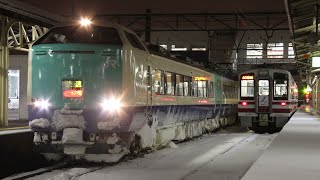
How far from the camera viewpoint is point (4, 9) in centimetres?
1750

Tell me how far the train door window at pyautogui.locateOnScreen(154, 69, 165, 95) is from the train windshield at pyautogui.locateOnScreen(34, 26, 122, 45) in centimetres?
235

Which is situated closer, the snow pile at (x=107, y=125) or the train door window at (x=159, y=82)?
the snow pile at (x=107, y=125)

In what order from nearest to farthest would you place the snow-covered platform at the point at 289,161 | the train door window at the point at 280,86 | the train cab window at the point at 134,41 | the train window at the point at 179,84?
1. the snow-covered platform at the point at 289,161
2. the train cab window at the point at 134,41
3. the train window at the point at 179,84
4. the train door window at the point at 280,86

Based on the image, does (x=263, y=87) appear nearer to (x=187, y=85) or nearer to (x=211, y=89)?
(x=211, y=89)

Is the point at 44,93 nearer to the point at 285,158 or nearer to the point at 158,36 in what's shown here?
the point at 285,158

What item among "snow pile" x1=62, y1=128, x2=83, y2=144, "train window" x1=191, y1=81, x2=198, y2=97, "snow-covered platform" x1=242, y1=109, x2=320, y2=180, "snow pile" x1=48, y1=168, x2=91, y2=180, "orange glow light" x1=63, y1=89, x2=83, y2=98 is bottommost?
"snow pile" x1=48, y1=168, x2=91, y2=180

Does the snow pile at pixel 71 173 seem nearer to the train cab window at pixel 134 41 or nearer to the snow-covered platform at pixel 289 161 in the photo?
the train cab window at pixel 134 41

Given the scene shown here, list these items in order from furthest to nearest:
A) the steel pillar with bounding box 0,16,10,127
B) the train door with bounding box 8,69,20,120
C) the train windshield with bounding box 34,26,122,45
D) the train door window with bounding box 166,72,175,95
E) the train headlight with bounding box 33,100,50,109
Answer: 1. the train door with bounding box 8,69,20,120
2. the steel pillar with bounding box 0,16,10,127
3. the train door window with bounding box 166,72,175,95
4. the train windshield with bounding box 34,26,122,45
5. the train headlight with bounding box 33,100,50,109

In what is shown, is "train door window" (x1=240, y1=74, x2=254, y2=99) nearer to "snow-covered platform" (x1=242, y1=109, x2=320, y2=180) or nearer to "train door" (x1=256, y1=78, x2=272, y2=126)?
"train door" (x1=256, y1=78, x2=272, y2=126)

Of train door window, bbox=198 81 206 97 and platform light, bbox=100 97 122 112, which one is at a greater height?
train door window, bbox=198 81 206 97

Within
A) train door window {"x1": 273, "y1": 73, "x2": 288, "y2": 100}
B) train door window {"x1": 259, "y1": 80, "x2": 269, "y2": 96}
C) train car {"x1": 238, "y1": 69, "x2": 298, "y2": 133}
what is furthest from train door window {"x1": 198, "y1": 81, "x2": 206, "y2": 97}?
train door window {"x1": 273, "y1": 73, "x2": 288, "y2": 100}

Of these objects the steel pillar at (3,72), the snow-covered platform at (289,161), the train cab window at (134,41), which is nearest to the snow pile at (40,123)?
the train cab window at (134,41)

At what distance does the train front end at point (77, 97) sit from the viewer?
11.3m

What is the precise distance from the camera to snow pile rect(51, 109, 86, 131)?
1131 cm
